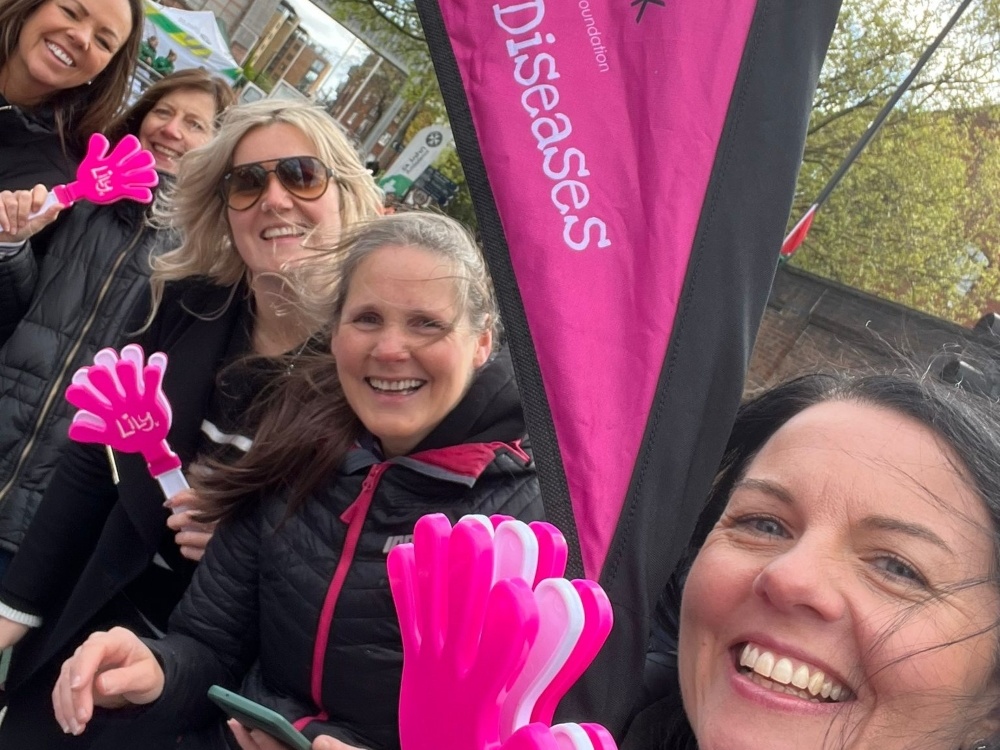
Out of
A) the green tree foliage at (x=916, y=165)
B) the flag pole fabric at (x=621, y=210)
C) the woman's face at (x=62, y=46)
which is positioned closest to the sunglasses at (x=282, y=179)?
the woman's face at (x=62, y=46)

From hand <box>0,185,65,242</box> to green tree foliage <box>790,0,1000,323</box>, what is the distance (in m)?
14.3

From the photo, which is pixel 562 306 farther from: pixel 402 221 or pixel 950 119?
pixel 950 119

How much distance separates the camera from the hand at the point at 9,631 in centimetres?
235

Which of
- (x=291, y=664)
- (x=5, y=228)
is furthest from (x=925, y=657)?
(x=5, y=228)

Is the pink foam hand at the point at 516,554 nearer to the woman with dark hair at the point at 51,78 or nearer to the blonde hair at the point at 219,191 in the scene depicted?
the blonde hair at the point at 219,191

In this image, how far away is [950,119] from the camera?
15289 mm

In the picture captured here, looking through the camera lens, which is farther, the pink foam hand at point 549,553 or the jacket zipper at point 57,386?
the jacket zipper at point 57,386

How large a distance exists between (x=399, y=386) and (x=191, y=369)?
0.67 meters

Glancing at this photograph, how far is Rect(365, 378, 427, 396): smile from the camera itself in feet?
6.23

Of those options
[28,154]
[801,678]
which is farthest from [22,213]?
[801,678]

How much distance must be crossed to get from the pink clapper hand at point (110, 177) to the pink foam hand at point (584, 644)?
2.53 meters

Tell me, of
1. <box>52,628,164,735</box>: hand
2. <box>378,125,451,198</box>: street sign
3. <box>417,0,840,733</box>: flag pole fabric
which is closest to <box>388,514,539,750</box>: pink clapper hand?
<box>417,0,840,733</box>: flag pole fabric

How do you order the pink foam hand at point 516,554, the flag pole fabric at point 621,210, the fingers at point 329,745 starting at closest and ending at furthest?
the pink foam hand at point 516,554
the flag pole fabric at point 621,210
the fingers at point 329,745

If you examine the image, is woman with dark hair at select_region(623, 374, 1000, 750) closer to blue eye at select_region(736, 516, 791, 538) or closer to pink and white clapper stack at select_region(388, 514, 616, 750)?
blue eye at select_region(736, 516, 791, 538)
